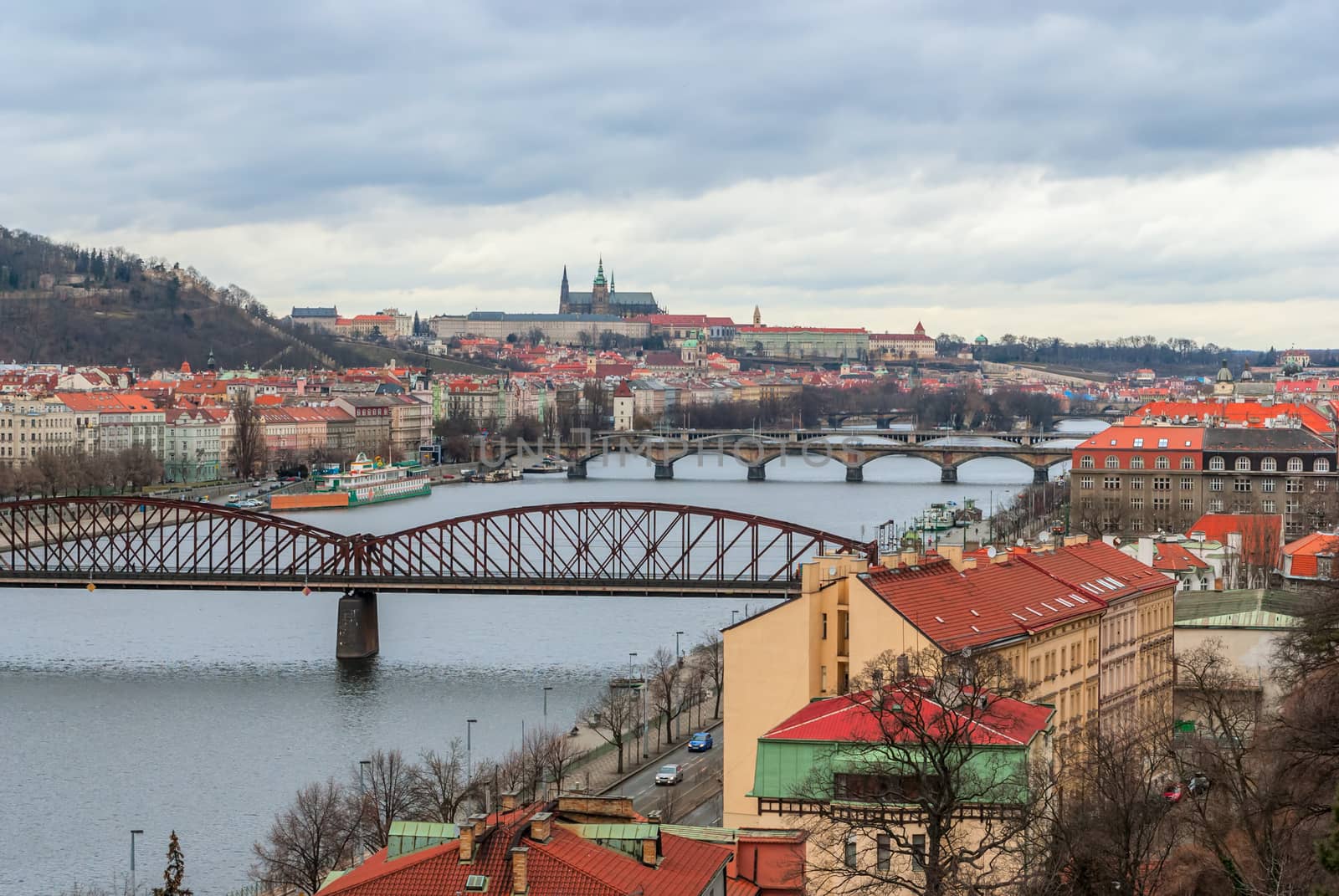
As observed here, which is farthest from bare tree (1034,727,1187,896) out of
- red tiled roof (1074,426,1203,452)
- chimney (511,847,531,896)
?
red tiled roof (1074,426,1203,452)

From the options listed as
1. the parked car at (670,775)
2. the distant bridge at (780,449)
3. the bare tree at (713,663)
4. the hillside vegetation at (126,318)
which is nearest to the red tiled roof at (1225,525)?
the bare tree at (713,663)

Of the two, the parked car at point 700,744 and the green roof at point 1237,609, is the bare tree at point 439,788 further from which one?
the green roof at point 1237,609

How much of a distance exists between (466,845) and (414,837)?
0.99 meters

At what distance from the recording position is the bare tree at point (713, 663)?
27562mm

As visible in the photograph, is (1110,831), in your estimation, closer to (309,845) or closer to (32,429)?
(309,845)

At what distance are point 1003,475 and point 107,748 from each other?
201 ft

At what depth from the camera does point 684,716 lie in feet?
88.2

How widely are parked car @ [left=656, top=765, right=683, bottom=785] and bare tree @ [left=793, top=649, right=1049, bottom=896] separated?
857 cm

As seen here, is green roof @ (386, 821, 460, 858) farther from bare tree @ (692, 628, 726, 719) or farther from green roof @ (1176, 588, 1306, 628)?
bare tree @ (692, 628, 726, 719)

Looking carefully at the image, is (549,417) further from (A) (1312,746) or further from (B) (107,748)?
(A) (1312,746)

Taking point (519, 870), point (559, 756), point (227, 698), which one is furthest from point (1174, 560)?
point (519, 870)

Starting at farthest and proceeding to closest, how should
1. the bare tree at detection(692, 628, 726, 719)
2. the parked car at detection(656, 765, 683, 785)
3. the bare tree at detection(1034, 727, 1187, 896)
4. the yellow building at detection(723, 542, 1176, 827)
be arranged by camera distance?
1. the bare tree at detection(692, 628, 726, 719)
2. the parked car at detection(656, 765, 683, 785)
3. the yellow building at detection(723, 542, 1176, 827)
4. the bare tree at detection(1034, 727, 1187, 896)

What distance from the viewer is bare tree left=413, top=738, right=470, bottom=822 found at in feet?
63.0

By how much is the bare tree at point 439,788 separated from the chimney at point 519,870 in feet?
27.6
